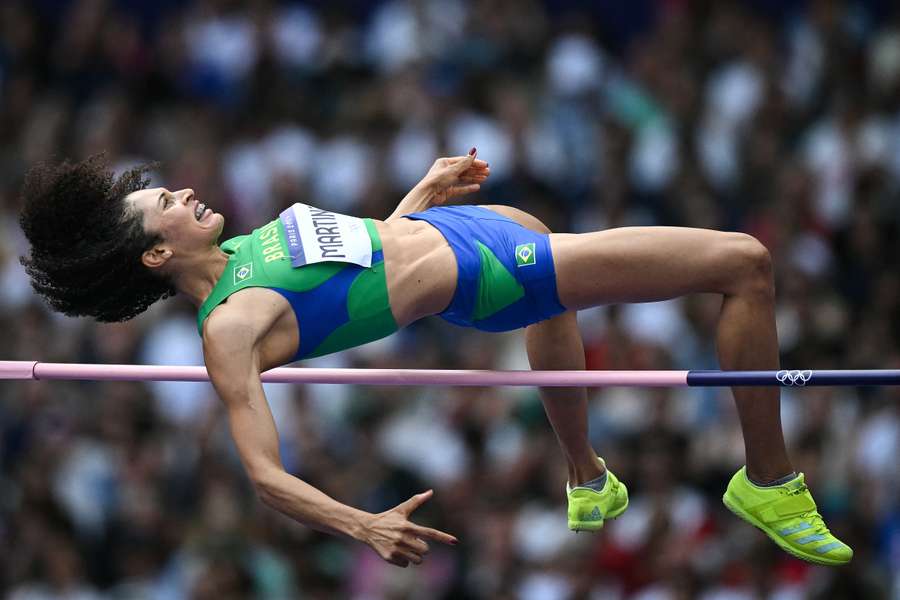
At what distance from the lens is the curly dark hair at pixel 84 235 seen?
20.6 ft

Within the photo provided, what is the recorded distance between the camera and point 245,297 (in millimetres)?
6141

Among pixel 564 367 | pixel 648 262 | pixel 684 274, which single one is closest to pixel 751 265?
pixel 684 274

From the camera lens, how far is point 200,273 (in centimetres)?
634

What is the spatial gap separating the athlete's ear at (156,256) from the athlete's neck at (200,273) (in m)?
0.06

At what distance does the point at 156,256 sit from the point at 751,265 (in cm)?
223

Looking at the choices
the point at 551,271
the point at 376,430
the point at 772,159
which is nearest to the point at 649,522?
the point at 376,430

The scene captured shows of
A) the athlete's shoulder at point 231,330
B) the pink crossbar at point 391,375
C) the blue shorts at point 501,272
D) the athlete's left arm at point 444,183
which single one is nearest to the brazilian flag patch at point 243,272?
the athlete's shoulder at point 231,330

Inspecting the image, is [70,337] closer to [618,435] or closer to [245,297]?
[618,435]

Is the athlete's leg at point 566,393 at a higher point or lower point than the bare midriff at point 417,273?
lower

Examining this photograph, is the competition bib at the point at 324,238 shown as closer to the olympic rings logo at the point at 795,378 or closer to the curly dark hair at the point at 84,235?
the curly dark hair at the point at 84,235

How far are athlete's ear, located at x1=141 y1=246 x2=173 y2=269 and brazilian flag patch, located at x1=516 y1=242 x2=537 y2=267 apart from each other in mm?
1313

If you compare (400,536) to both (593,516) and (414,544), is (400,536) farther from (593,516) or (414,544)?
(593,516)

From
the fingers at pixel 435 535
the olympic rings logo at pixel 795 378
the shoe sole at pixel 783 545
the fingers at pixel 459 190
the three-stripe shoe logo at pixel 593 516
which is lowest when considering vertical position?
the three-stripe shoe logo at pixel 593 516

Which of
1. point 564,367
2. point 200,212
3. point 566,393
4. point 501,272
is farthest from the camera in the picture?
point 566,393
